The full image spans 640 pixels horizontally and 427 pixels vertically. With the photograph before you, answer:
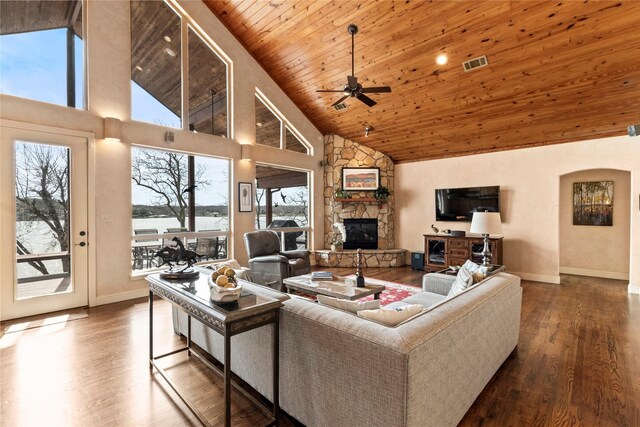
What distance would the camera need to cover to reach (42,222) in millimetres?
3732

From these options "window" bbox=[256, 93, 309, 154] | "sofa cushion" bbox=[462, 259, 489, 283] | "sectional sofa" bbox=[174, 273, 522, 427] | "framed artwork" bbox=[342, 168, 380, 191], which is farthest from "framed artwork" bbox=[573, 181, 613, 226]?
"window" bbox=[256, 93, 309, 154]

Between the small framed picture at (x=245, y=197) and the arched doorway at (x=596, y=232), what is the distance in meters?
6.08

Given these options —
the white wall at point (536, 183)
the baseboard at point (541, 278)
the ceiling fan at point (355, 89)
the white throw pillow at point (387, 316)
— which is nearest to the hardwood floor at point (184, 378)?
the white throw pillow at point (387, 316)

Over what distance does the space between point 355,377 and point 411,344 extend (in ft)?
1.03

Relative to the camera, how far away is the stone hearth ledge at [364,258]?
268 inches

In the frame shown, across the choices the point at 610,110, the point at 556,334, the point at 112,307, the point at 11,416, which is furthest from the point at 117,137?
the point at 610,110

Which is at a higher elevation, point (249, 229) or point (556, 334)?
point (249, 229)

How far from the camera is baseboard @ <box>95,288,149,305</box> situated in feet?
13.4

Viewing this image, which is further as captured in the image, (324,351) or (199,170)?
(199,170)

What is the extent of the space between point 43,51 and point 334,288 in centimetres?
476

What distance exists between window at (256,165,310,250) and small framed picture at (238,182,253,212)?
29 centimetres

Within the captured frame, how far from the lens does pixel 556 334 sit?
3143 mm

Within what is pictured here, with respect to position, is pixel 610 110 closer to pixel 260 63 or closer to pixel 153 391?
pixel 260 63

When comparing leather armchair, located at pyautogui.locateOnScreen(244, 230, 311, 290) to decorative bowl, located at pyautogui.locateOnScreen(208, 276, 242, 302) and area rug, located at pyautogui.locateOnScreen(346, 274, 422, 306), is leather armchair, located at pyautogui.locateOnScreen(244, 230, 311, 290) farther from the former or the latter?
decorative bowl, located at pyautogui.locateOnScreen(208, 276, 242, 302)
